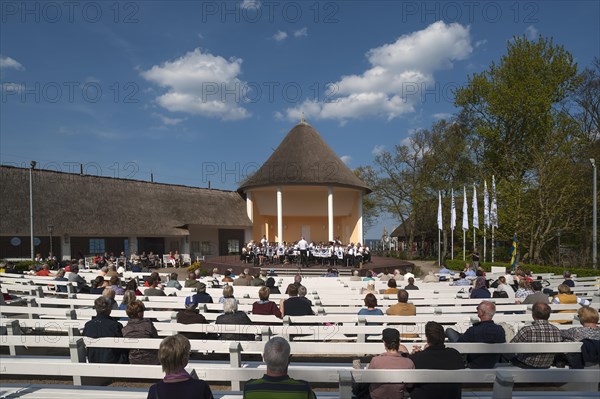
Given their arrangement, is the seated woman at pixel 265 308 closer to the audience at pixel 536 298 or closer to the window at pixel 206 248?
the audience at pixel 536 298

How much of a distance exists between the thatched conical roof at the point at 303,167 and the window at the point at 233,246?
762cm

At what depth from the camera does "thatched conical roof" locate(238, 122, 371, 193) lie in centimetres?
2730

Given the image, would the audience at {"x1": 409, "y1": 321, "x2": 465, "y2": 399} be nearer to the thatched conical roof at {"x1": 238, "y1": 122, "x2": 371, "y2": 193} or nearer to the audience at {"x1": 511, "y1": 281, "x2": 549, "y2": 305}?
the audience at {"x1": 511, "y1": 281, "x2": 549, "y2": 305}

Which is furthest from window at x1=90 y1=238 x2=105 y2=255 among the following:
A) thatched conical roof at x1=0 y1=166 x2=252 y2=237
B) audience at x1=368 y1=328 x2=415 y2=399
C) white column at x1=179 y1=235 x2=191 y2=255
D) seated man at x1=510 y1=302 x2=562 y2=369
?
seated man at x1=510 y1=302 x2=562 y2=369

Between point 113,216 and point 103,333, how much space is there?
26735 millimetres

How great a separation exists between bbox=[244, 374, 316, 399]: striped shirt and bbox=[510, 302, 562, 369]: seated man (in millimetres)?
3232

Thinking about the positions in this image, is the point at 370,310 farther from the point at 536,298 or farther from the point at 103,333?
the point at 103,333

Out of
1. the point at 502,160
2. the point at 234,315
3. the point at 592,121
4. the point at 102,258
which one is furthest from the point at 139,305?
the point at 592,121

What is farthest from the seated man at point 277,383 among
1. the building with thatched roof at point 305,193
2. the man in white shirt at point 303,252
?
the building with thatched roof at point 305,193

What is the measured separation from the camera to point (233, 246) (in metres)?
35.9

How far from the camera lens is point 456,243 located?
42.4 m

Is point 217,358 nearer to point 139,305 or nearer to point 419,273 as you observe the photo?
point 139,305

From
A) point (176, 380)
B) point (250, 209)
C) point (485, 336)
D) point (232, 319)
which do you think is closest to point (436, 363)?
point (485, 336)

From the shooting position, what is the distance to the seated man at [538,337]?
4.66 meters
